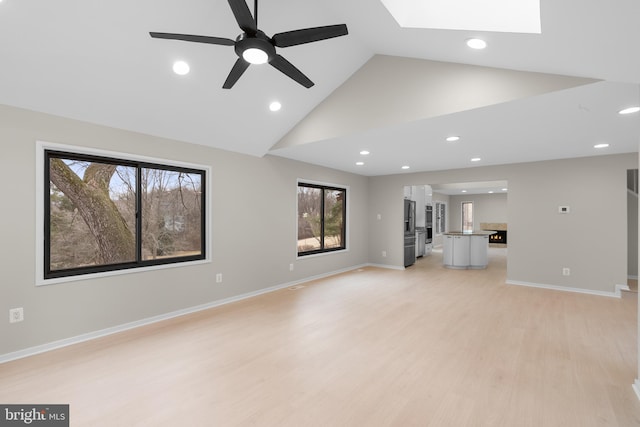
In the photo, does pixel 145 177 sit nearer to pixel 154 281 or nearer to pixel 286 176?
pixel 154 281

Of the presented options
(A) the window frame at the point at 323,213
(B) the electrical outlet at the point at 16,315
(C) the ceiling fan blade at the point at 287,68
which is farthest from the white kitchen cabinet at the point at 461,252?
(B) the electrical outlet at the point at 16,315

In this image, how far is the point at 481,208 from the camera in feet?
41.8

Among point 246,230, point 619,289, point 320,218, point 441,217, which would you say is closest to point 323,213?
point 320,218

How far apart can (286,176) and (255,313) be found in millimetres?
2502

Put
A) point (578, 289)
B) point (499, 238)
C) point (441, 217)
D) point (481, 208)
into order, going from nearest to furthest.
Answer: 1. point (578, 289)
2. point (499, 238)
3. point (441, 217)
4. point (481, 208)

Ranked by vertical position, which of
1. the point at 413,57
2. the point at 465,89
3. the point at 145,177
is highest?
the point at 413,57

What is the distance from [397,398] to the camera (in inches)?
81.4

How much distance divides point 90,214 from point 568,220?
7102mm

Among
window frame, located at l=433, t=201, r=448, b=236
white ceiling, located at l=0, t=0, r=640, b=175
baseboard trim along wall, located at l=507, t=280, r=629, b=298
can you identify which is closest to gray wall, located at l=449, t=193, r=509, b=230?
window frame, located at l=433, t=201, r=448, b=236

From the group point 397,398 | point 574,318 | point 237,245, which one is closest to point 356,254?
point 237,245

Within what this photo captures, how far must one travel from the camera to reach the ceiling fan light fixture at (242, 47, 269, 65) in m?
1.93

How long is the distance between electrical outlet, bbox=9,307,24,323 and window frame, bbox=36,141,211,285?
261 mm

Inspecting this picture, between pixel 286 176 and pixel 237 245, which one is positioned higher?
pixel 286 176

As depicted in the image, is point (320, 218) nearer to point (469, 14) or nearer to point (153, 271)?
point (153, 271)
